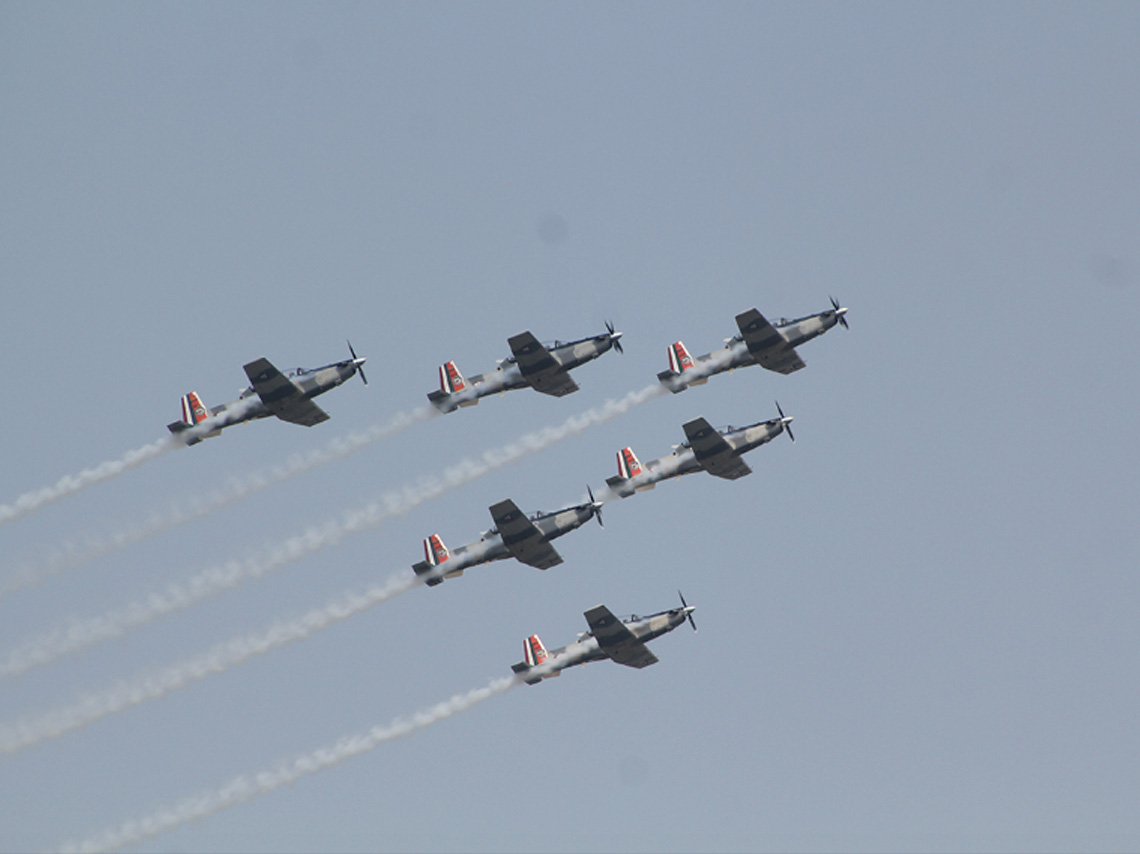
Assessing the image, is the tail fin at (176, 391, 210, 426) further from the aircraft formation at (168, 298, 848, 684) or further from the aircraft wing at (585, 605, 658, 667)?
the aircraft wing at (585, 605, 658, 667)

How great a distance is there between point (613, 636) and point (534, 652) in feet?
14.9

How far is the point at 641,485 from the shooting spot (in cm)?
10112

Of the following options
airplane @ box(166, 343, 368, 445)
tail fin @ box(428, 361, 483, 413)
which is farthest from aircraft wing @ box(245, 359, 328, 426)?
tail fin @ box(428, 361, 483, 413)

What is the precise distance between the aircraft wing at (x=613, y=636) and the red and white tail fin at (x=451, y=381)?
13919 mm

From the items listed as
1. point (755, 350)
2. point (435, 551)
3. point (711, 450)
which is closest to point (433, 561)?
point (435, 551)

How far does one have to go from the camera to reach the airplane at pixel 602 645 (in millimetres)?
102188

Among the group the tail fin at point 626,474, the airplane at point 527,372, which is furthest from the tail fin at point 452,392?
the tail fin at point 626,474

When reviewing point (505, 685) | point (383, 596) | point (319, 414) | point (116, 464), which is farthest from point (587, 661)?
point (116, 464)

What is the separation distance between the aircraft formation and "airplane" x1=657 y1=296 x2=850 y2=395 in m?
0.05

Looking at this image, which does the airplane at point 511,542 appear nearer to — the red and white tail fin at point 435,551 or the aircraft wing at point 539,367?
the red and white tail fin at point 435,551

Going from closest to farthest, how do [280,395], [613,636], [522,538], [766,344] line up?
[280,395]
[522,538]
[766,344]
[613,636]

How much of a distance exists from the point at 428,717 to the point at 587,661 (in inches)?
367

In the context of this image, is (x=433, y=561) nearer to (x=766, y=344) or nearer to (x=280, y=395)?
(x=280, y=395)

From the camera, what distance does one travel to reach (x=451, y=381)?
102562 millimetres
